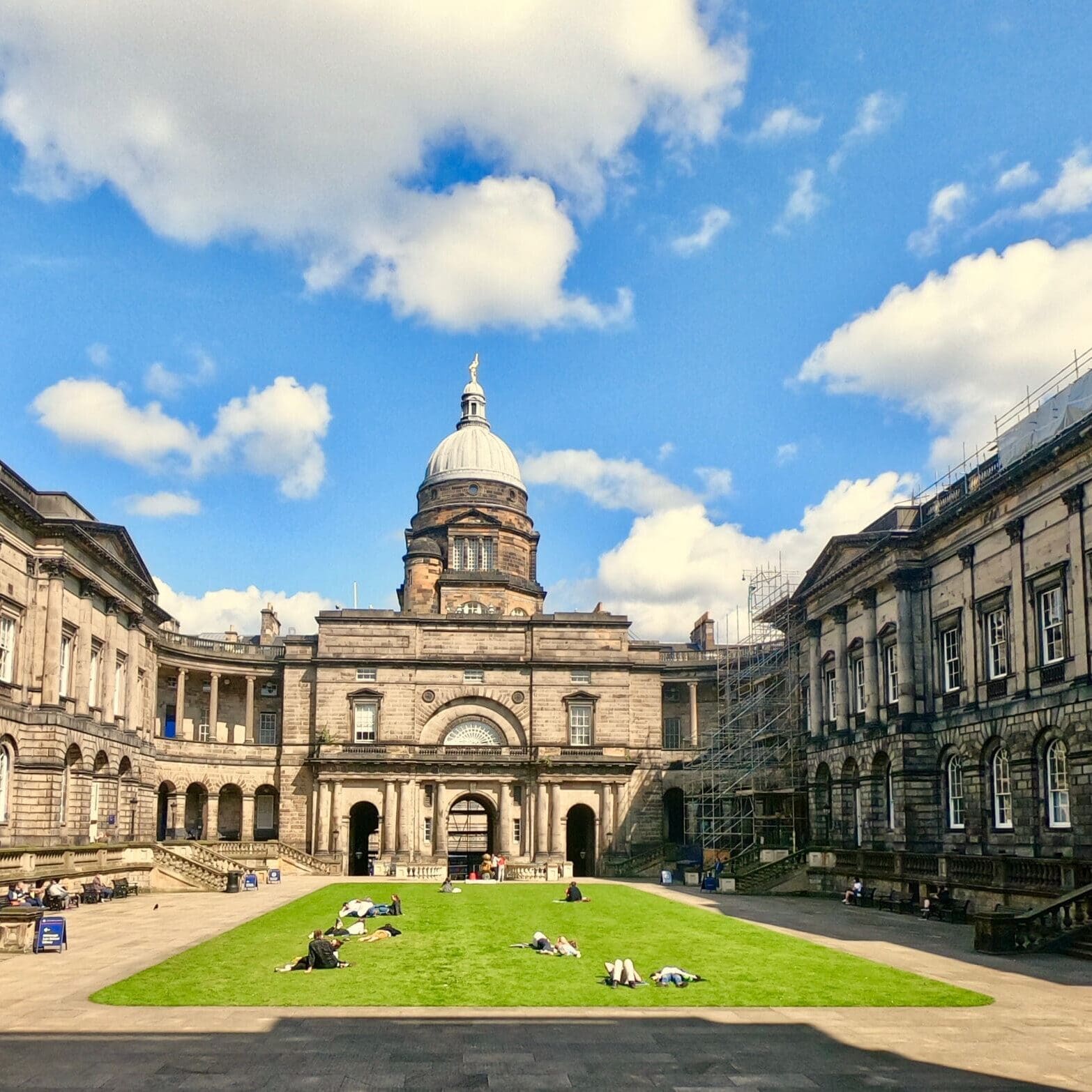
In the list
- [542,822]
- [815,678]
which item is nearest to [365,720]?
[542,822]

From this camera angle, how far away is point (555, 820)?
67.6 metres

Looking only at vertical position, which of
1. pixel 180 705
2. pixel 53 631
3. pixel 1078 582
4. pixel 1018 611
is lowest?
pixel 180 705

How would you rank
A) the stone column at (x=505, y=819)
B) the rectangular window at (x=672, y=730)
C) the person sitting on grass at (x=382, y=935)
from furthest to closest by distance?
the rectangular window at (x=672, y=730), the stone column at (x=505, y=819), the person sitting on grass at (x=382, y=935)

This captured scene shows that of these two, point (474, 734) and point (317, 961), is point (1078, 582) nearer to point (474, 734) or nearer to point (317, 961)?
point (317, 961)

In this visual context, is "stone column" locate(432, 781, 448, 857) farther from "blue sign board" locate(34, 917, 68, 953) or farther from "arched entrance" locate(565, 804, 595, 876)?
"blue sign board" locate(34, 917, 68, 953)

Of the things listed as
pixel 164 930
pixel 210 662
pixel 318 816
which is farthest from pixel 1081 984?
pixel 210 662

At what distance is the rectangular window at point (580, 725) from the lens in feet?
229

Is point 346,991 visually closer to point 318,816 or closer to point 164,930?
point 164,930

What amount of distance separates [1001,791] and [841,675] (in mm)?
12337

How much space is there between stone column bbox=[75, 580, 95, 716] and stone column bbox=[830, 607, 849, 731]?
99.4 ft

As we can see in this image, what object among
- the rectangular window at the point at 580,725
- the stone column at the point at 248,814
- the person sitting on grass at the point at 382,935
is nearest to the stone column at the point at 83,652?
the person sitting on grass at the point at 382,935

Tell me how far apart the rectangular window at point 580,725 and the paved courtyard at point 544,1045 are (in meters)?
47.1

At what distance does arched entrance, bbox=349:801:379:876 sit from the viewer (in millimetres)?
68625

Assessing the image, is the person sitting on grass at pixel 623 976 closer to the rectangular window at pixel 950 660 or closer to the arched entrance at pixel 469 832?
the rectangular window at pixel 950 660
